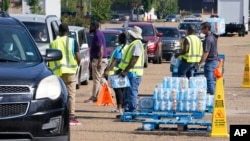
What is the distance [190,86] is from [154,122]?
161cm

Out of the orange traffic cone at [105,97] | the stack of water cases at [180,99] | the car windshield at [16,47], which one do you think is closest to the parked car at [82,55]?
the orange traffic cone at [105,97]

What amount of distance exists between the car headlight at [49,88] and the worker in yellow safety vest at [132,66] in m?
5.53

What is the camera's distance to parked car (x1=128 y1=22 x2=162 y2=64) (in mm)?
36531

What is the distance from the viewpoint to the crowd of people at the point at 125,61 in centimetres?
1532

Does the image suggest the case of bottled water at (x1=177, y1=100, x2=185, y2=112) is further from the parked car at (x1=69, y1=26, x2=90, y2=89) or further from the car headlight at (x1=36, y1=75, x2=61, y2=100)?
the parked car at (x1=69, y1=26, x2=90, y2=89)

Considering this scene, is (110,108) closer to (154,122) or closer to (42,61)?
(154,122)

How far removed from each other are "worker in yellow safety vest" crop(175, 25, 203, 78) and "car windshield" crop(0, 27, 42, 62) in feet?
26.5

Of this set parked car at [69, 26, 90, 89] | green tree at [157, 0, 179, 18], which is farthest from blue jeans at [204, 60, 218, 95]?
green tree at [157, 0, 179, 18]

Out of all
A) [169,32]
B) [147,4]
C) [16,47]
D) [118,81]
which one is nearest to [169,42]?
[169,32]

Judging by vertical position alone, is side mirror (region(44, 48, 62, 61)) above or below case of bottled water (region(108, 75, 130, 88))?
above

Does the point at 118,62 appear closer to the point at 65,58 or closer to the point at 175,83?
the point at 175,83

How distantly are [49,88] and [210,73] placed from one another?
31.4ft

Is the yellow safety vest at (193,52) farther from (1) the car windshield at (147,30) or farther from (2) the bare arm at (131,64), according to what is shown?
(1) the car windshield at (147,30)

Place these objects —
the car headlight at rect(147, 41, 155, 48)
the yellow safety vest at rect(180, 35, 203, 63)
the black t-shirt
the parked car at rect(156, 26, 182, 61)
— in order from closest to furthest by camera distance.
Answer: the black t-shirt
the yellow safety vest at rect(180, 35, 203, 63)
the car headlight at rect(147, 41, 155, 48)
the parked car at rect(156, 26, 182, 61)
